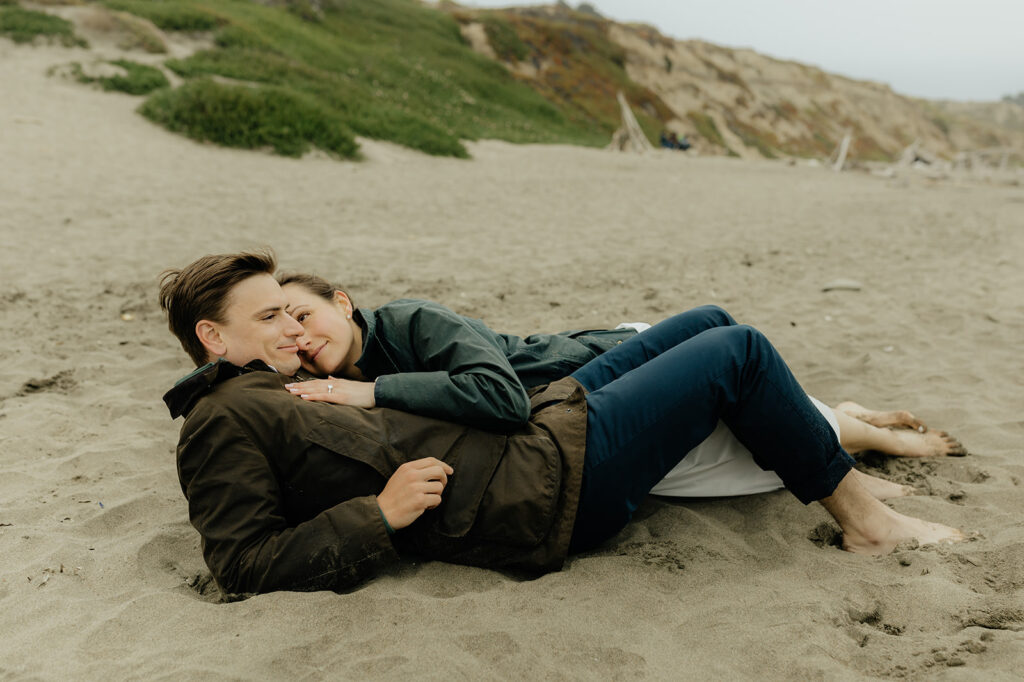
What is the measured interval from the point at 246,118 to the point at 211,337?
12343mm

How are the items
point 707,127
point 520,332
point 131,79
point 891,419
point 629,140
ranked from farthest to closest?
point 707,127 < point 629,140 < point 131,79 < point 520,332 < point 891,419

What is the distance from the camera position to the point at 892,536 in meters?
2.54

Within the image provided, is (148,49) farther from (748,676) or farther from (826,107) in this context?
(826,107)

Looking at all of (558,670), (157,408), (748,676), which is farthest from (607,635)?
(157,408)

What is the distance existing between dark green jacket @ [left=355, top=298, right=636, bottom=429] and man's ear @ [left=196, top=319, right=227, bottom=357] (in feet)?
1.53

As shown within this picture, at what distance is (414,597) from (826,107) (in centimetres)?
5915

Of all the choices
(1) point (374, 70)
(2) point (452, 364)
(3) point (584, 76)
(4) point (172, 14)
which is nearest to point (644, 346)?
(2) point (452, 364)

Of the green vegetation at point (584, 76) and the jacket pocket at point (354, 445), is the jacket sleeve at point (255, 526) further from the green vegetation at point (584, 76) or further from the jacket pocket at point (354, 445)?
the green vegetation at point (584, 76)

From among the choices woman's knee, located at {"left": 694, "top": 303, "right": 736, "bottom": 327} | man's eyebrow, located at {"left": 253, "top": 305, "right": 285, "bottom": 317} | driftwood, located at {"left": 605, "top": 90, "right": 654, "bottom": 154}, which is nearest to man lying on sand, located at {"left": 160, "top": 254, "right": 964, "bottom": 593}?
man's eyebrow, located at {"left": 253, "top": 305, "right": 285, "bottom": 317}

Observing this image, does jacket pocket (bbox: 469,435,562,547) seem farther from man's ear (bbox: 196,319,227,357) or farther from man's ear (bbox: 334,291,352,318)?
man's ear (bbox: 196,319,227,357)

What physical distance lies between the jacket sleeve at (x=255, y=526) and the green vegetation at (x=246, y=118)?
39.9 feet

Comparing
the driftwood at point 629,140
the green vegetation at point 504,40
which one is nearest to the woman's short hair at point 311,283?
the driftwood at point 629,140

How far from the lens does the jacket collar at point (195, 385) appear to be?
84.9 inches

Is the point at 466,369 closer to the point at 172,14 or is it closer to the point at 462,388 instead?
the point at 462,388
